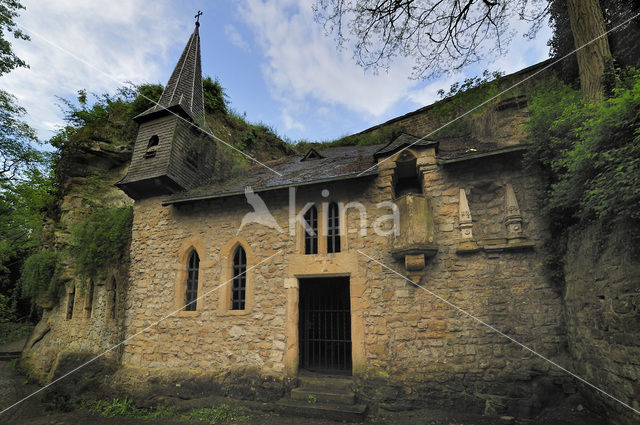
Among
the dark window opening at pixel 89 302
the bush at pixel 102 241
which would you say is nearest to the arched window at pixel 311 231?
the bush at pixel 102 241

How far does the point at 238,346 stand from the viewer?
722 cm

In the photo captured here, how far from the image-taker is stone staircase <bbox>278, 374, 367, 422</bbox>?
19.1 feet

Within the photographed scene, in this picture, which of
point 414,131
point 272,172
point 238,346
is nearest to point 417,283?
point 238,346

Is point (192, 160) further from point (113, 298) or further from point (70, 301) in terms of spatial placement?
point (70, 301)

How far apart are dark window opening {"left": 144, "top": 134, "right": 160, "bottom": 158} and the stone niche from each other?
26.3ft

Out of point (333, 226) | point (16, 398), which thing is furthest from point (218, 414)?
point (16, 398)

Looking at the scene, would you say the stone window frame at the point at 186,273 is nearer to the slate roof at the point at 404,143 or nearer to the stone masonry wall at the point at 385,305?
the stone masonry wall at the point at 385,305

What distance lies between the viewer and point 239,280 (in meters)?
7.98

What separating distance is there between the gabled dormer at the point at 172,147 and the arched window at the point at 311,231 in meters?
4.38

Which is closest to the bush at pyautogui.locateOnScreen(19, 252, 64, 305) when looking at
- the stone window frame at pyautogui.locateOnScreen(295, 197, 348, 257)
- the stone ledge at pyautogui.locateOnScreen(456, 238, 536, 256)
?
the stone window frame at pyautogui.locateOnScreen(295, 197, 348, 257)

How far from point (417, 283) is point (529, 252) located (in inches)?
84.7

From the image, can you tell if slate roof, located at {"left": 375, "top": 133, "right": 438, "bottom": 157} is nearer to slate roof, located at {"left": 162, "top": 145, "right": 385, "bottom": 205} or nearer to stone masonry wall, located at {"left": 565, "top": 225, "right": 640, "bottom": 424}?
slate roof, located at {"left": 162, "top": 145, "right": 385, "bottom": 205}

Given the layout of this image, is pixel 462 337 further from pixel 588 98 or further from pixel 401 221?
pixel 588 98

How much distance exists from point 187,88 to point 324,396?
449 inches
